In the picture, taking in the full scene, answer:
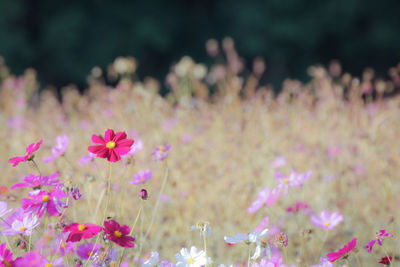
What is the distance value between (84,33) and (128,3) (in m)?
0.99

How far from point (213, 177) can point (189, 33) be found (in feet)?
21.3

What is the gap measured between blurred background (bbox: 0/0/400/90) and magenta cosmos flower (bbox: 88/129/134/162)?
6.60 meters

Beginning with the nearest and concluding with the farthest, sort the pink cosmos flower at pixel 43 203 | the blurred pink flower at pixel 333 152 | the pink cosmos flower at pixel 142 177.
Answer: the pink cosmos flower at pixel 43 203 < the pink cosmos flower at pixel 142 177 < the blurred pink flower at pixel 333 152

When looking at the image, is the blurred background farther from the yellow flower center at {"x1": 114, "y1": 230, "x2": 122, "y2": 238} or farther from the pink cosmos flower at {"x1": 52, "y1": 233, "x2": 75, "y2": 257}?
the yellow flower center at {"x1": 114, "y1": 230, "x2": 122, "y2": 238}

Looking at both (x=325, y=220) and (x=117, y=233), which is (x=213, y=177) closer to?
(x=325, y=220)

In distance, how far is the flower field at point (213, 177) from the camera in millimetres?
1109

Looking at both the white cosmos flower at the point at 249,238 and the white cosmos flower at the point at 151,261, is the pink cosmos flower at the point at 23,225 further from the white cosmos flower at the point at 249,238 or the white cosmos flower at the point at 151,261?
the white cosmos flower at the point at 249,238

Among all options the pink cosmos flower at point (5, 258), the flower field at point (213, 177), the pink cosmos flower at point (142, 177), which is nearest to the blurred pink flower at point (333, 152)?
Answer: the flower field at point (213, 177)

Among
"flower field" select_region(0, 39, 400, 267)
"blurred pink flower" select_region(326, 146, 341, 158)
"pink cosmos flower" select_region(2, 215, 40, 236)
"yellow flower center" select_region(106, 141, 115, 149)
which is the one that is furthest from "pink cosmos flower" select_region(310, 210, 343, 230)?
"blurred pink flower" select_region(326, 146, 341, 158)

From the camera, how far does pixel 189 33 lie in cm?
827

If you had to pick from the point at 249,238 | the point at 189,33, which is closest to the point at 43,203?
the point at 249,238

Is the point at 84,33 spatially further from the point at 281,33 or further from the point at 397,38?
the point at 397,38

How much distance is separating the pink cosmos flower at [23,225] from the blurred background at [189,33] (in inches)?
258

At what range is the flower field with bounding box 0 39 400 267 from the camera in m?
1.11
